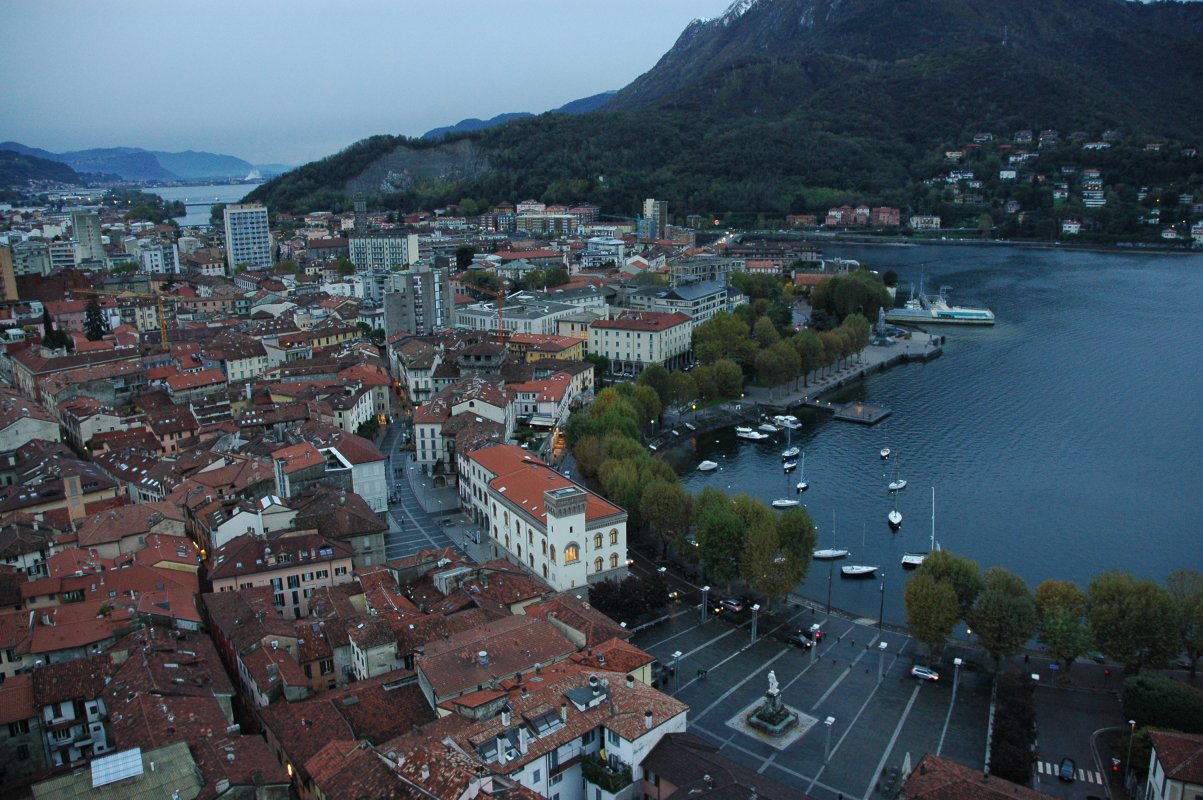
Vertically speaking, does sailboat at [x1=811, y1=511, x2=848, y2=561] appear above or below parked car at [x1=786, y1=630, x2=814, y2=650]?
below

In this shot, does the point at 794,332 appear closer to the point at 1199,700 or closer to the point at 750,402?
the point at 750,402

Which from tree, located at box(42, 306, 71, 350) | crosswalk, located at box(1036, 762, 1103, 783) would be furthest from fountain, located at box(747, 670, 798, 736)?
tree, located at box(42, 306, 71, 350)

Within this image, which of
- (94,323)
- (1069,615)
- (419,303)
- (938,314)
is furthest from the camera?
(938,314)

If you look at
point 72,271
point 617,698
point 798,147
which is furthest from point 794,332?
point 798,147

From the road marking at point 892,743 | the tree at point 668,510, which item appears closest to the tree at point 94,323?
the tree at point 668,510

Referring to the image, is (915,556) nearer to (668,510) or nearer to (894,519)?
(894,519)

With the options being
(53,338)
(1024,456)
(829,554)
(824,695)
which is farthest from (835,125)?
(824,695)

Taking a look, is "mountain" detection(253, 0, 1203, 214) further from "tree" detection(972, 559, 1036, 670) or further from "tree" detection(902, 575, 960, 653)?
"tree" detection(972, 559, 1036, 670)
